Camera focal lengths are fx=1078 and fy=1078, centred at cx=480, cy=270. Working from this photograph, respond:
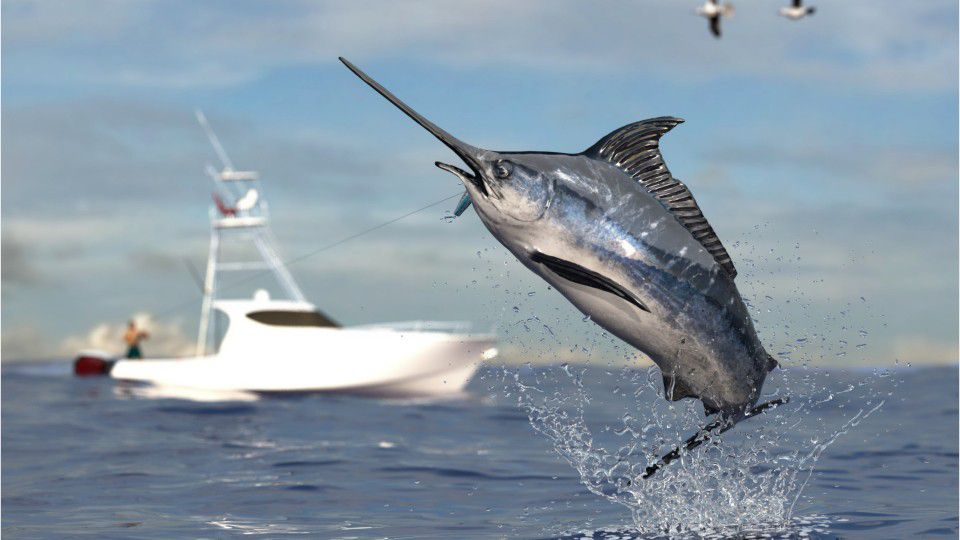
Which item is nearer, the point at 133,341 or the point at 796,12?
the point at 796,12

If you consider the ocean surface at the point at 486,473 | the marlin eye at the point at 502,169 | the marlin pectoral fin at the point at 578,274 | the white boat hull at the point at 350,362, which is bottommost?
the white boat hull at the point at 350,362

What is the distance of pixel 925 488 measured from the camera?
1134 cm

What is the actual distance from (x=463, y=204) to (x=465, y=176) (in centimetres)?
30

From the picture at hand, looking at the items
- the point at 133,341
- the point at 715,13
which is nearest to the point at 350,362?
the point at 133,341

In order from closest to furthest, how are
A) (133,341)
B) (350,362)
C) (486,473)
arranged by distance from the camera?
(486,473) → (350,362) → (133,341)

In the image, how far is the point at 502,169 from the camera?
595 cm

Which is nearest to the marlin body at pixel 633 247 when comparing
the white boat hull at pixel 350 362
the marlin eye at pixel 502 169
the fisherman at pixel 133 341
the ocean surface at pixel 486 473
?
the marlin eye at pixel 502 169

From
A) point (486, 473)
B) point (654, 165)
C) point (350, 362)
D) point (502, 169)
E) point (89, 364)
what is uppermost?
point (502, 169)

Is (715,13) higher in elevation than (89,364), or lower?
higher

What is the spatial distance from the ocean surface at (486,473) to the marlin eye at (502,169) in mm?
1599

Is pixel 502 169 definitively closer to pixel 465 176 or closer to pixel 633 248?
pixel 465 176

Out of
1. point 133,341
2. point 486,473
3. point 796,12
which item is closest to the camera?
point 796,12

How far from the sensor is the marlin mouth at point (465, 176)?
19.4 feet

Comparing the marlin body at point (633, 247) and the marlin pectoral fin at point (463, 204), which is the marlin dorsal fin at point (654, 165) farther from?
the marlin pectoral fin at point (463, 204)
